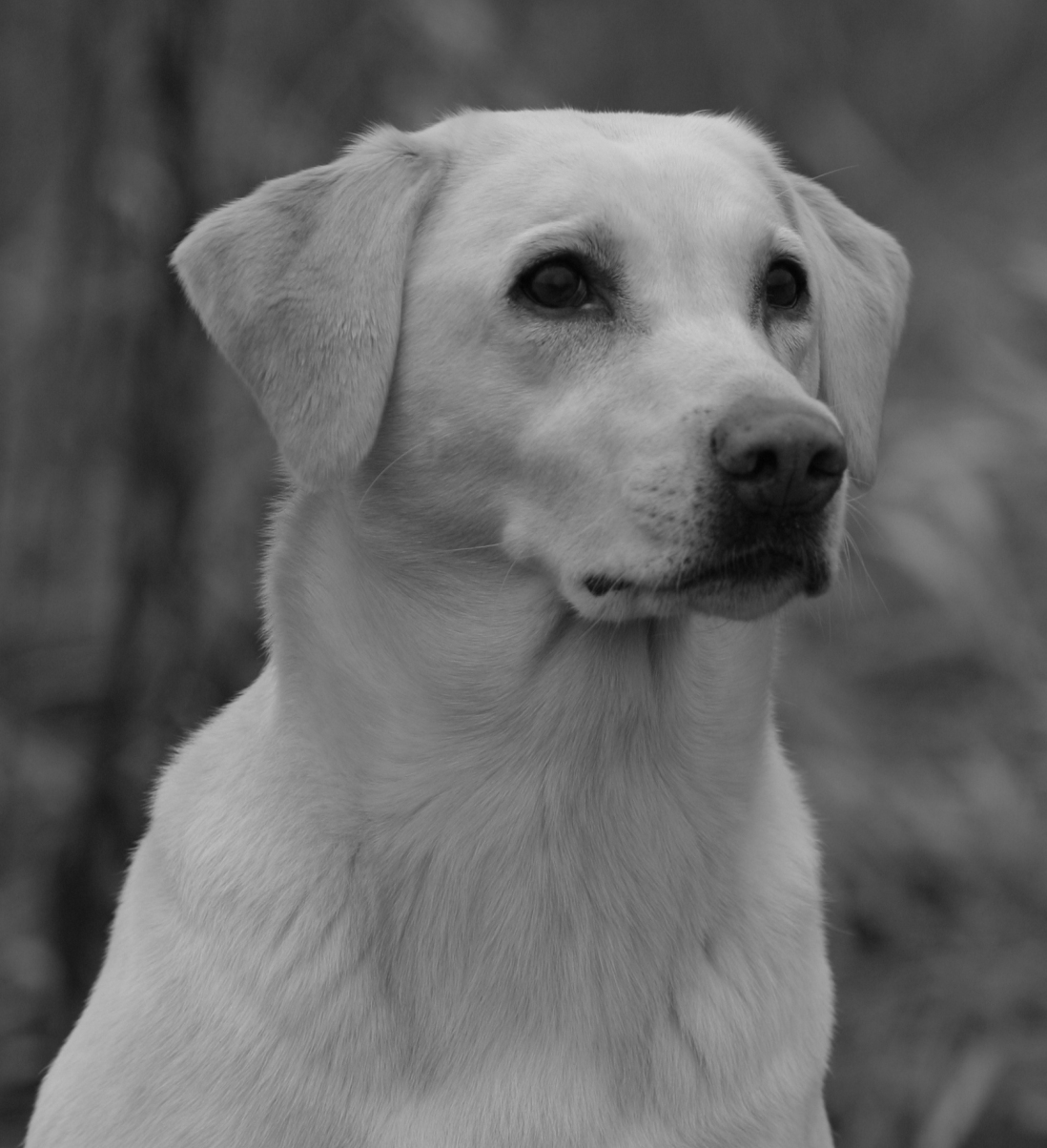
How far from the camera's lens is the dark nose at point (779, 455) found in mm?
2301

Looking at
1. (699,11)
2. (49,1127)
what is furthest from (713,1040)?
(699,11)

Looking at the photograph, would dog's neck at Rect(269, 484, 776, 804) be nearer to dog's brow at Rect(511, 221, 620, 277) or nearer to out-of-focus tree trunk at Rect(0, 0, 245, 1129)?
dog's brow at Rect(511, 221, 620, 277)

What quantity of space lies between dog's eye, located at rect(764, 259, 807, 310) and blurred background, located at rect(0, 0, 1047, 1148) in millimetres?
1326

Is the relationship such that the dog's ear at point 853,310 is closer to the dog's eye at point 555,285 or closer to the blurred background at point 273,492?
the dog's eye at point 555,285

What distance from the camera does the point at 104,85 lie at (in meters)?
4.60

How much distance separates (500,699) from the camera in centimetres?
270

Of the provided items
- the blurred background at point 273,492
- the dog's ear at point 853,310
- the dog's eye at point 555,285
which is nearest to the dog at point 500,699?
the dog's eye at point 555,285

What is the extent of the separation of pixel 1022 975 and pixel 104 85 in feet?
11.3

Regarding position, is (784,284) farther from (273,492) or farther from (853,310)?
(273,492)

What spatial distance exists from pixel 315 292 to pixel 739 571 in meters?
0.84

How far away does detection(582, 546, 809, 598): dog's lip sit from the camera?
96.0 inches

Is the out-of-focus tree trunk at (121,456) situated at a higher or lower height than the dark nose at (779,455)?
lower

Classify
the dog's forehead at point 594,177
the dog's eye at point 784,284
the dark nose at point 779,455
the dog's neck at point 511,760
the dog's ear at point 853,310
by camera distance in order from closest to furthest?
the dark nose at point 779,455 < the dog's neck at point 511,760 < the dog's forehead at point 594,177 < the dog's eye at point 784,284 < the dog's ear at point 853,310

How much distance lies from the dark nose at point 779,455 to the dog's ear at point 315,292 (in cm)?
60
